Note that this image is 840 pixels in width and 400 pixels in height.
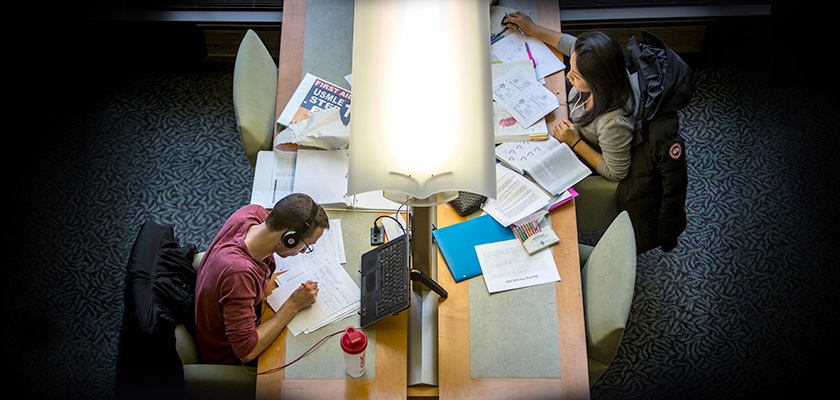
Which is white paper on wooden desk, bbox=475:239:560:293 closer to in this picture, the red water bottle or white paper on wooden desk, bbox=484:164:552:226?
white paper on wooden desk, bbox=484:164:552:226

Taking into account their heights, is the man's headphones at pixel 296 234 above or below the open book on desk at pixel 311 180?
below

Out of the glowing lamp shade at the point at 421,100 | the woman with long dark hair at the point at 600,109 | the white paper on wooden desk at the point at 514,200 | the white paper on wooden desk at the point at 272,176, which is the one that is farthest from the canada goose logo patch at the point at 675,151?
the white paper on wooden desk at the point at 272,176

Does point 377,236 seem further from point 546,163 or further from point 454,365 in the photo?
point 546,163

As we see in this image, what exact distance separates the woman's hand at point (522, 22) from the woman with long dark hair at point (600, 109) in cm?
38

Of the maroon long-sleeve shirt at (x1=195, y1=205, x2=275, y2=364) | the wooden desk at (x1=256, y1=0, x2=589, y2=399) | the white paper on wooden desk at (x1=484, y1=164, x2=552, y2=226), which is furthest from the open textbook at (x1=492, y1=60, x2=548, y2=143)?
the maroon long-sleeve shirt at (x1=195, y1=205, x2=275, y2=364)

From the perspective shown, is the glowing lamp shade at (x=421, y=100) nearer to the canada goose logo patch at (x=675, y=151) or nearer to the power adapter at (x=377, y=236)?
the power adapter at (x=377, y=236)

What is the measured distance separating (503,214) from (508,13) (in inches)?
41.7

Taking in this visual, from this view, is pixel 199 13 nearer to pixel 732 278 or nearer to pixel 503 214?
pixel 503 214

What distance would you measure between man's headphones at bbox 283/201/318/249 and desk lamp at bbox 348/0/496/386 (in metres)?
0.32

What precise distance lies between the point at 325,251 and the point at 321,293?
0.16 m

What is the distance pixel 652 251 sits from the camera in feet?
8.81

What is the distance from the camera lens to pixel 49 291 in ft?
8.44

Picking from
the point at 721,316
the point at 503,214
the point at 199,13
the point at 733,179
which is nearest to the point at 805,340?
the point at 721,316

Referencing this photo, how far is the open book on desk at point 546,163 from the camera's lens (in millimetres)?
2084
